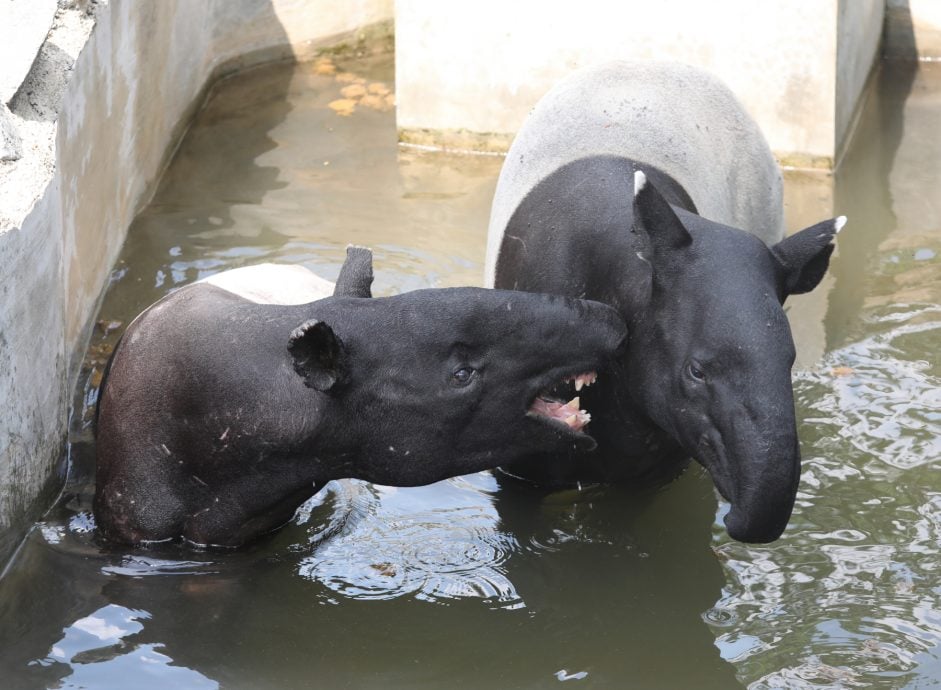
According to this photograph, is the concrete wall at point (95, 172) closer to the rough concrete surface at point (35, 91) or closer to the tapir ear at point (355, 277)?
the rough concrete surface at point (35, 91)

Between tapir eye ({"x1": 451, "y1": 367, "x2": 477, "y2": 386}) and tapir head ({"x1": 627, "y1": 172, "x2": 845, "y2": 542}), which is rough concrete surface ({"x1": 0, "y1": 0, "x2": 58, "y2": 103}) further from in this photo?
tapir head ({"x1": 627, "y1": 172, "x2": 845, "y2": 542})

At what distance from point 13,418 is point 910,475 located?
4043 mm

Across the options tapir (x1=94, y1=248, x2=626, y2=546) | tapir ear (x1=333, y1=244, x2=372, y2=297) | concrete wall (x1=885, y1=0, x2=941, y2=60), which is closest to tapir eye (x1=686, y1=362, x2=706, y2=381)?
tapir (x1=94, y1=248, x2=626, y2=546)

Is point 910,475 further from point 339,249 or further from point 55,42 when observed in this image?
point 55,42

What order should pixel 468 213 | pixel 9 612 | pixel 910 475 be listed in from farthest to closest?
pixel 468 213 → pixel 910 475 → pixel 9 612

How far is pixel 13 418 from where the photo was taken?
5.55 meters

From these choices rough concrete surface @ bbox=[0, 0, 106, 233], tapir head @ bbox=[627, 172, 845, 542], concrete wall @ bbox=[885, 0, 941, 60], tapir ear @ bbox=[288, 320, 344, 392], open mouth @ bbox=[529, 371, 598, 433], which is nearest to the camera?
tapir head @ bbox=[627, 172, 845, 542]

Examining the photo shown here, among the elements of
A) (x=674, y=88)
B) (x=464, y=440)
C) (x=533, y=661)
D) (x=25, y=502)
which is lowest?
(x=533, y=661)

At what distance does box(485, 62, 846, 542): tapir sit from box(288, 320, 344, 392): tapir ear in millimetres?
1110

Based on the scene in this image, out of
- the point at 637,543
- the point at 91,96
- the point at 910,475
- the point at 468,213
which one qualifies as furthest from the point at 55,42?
the point at 910,475

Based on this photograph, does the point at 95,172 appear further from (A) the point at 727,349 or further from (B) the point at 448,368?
(A) the point at 727,349

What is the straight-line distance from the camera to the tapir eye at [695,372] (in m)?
4.78

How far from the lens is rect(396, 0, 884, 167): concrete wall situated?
9414 millimetres

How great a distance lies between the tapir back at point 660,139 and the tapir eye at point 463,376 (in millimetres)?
1278
